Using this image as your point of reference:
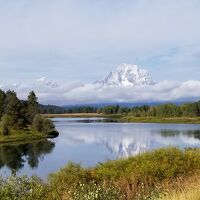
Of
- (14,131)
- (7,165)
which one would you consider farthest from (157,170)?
(14,131)

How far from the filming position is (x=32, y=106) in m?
136

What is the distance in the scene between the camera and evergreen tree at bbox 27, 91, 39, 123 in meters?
127

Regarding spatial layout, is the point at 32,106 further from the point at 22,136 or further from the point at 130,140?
the point at 130,140

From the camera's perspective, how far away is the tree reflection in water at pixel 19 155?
205 ft

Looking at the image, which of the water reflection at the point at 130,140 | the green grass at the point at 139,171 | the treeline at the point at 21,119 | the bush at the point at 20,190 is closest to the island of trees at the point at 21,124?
the treeline at the point at 21,119

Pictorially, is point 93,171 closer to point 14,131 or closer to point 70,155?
point 70,155

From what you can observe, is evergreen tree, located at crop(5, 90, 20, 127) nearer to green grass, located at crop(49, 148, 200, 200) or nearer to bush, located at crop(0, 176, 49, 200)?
green grass, located at crop(49, 148, 200, 200)

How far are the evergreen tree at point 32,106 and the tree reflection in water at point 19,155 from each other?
32.8m

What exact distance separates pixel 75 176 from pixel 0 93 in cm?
12302

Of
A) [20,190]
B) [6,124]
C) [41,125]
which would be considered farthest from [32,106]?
[20,190]

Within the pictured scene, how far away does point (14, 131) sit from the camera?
112m

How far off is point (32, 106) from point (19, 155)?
62193mm

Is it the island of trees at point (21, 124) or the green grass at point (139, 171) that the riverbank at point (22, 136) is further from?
the green grass at point (139, 171)

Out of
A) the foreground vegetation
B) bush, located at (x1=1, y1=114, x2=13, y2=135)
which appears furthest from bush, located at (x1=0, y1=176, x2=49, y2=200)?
bush, located at (x1=1, y1=114, x2=13, y2=135)
